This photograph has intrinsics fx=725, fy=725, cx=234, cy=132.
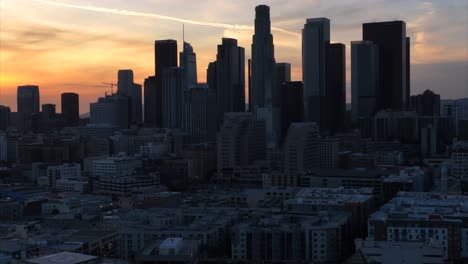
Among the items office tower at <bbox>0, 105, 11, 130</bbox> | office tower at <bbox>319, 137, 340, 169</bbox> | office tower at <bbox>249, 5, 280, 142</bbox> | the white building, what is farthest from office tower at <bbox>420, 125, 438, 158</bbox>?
office tower at <bbox>0, 105, 11, 130</bbox>

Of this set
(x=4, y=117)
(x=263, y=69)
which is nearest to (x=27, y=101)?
(x=4, y=117)

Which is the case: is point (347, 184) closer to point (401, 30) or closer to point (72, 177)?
point (72, 177)

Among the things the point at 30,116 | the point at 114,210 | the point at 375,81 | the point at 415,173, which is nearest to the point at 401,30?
the point at 375,81

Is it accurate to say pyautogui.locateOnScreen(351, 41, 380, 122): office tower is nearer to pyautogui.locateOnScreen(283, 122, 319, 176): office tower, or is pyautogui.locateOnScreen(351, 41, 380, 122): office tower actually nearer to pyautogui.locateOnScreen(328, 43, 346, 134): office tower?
pyautogui.locateOnScreen(328, 43, 346, 134): office tower

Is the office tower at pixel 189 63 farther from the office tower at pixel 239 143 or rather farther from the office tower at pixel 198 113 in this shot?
the office tower at pixel 239 143

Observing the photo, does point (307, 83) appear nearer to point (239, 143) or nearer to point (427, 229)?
point (239, 143)
